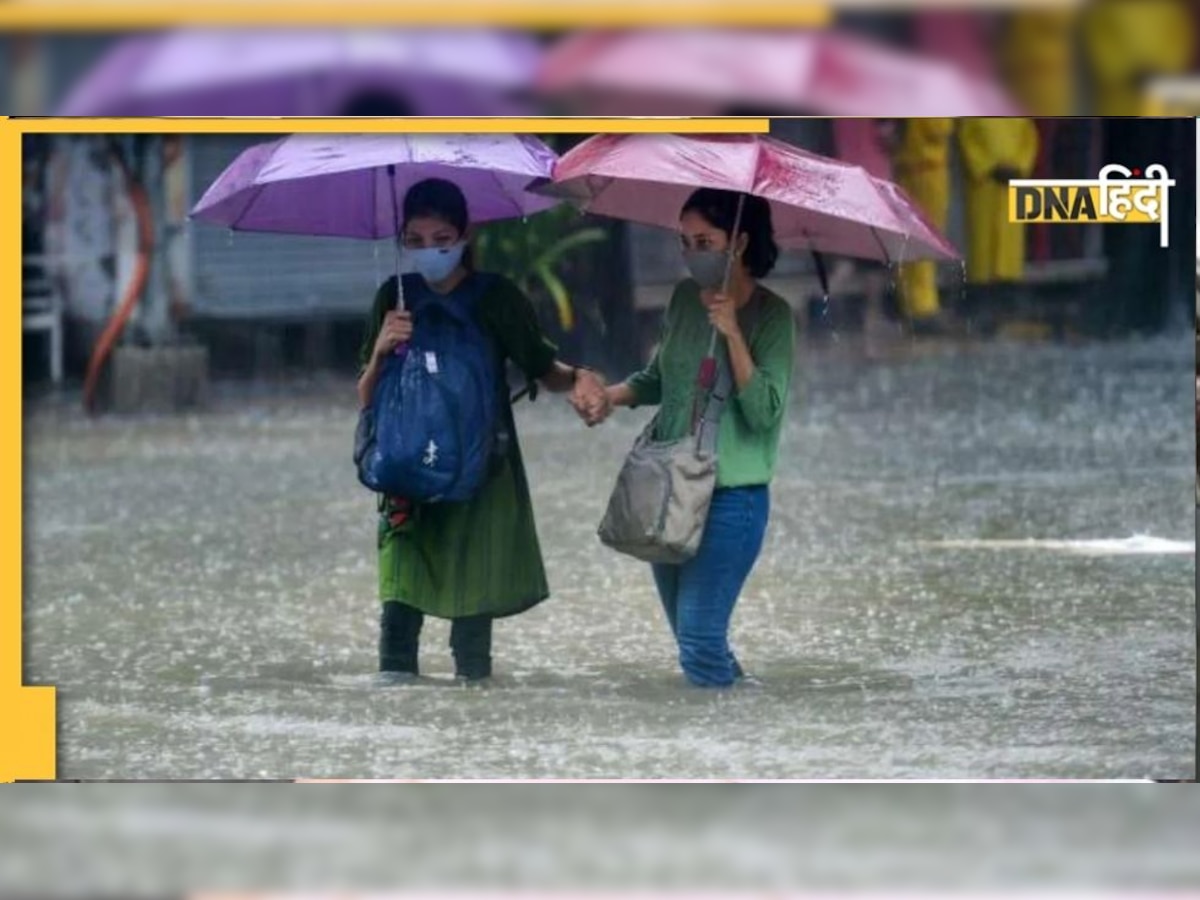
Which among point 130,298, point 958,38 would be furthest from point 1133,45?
point 130,298

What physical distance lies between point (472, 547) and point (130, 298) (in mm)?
943

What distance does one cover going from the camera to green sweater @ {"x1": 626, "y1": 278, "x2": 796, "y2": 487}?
235 inches

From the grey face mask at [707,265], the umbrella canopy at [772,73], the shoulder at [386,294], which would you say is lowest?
the shoulder at [386,294]

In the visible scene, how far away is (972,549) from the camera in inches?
239

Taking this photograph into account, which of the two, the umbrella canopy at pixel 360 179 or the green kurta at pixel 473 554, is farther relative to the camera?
the green kurta at pixel 473 554

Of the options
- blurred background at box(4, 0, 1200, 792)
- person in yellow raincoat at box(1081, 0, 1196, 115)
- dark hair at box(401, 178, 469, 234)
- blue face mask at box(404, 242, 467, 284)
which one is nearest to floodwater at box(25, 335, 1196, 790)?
blurred background at box(4, 0, 1200, 792)

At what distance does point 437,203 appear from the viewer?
19.3 feet

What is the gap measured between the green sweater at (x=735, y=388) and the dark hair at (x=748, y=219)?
7cm

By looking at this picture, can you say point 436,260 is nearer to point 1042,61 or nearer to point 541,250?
point 541,250

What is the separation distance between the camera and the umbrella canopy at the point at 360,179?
5.80m

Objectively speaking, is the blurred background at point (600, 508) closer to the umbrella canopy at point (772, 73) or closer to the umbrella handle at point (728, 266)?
the umbrella handle at point (728, 266)

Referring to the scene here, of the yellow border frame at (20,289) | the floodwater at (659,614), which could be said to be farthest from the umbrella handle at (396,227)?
the floodwater at (659,614)

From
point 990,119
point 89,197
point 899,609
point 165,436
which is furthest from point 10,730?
point 990,119

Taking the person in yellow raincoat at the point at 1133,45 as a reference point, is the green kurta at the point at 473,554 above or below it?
below
